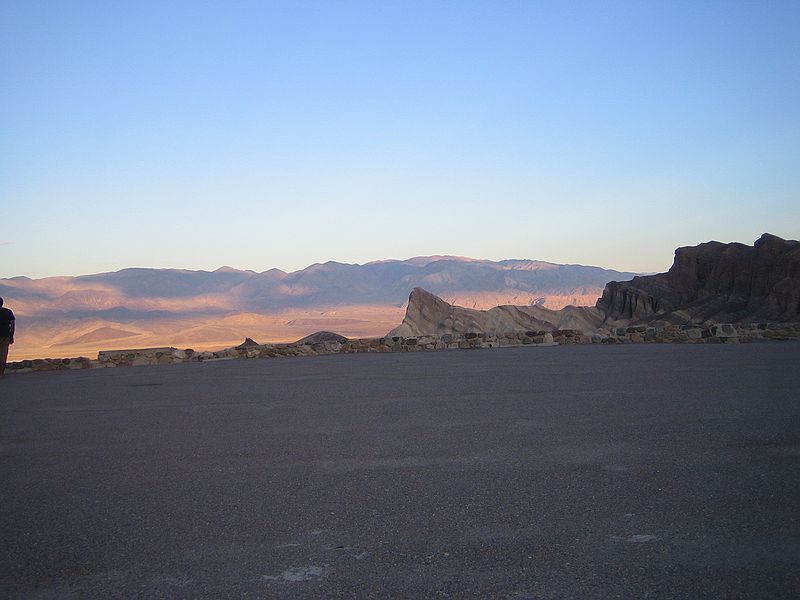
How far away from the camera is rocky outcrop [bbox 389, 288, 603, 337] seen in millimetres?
29359

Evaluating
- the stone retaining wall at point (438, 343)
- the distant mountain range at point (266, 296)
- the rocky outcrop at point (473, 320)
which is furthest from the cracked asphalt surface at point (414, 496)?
the distant mountain range at point (266, 296)

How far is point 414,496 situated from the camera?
5496 millimetres

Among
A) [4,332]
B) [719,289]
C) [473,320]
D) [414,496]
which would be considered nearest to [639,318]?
[719,289]

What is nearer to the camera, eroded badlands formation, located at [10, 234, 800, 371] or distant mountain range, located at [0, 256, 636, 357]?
eroded badlands formation, located at [10, 234, 800, 371]

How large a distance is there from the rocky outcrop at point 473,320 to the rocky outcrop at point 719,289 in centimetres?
156

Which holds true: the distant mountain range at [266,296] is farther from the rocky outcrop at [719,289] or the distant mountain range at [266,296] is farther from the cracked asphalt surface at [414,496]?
the cracked asphalt surface at [414,496]

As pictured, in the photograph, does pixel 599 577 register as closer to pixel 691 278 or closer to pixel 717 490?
pixel 717 490

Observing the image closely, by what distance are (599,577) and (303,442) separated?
4371 millimetres

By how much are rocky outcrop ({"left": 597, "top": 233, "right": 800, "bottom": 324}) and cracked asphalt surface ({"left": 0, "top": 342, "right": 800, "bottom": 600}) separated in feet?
56.3

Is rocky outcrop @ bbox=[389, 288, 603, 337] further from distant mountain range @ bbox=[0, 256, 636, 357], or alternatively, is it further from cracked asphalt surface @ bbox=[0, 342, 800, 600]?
distant mountain range @ bbox=[0, 256, 636, 357]

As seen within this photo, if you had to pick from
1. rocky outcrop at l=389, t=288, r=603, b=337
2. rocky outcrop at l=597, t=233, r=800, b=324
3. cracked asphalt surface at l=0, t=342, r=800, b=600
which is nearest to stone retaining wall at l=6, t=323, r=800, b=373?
rocky outcrop at l=597, t=233, r=800, b=324

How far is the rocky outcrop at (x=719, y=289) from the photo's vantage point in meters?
26.9

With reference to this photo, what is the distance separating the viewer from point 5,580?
4.12 metres

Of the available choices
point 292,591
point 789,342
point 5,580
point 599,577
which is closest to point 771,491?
point 599,577
